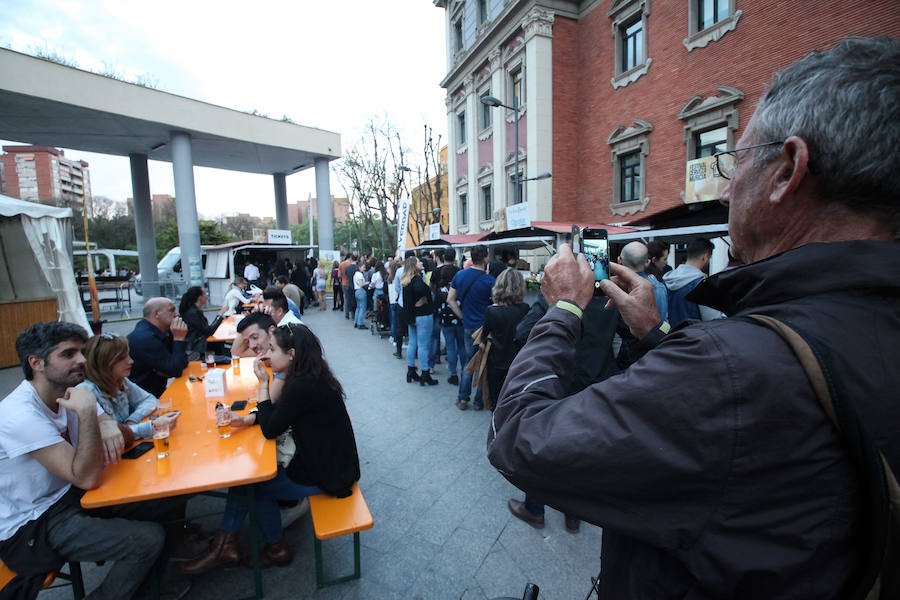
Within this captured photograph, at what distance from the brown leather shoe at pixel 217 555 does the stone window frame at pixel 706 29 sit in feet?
48.9

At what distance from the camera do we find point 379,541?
316cm

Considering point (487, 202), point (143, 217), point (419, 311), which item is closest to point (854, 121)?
point (419, 311)

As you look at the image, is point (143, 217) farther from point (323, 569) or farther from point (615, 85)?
point (323, 569)

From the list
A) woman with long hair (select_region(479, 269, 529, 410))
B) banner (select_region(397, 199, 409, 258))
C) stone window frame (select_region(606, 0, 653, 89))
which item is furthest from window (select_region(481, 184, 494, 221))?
woman with long hair (select_region(479, 269, 529, 410))

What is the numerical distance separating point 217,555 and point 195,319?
4.24m

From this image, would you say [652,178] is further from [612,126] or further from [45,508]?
[45,508]

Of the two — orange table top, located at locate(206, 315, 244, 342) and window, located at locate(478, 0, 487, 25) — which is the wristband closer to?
orange table top, located at locate(206, 315, 244, 342)

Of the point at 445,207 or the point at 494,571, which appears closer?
the point at 494,571

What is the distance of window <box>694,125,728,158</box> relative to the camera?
38.3ft

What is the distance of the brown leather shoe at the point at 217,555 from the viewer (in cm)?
279

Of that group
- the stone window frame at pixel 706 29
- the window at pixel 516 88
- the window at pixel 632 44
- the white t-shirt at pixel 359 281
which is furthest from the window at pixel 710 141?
the white t-shirt at pixel 359 281

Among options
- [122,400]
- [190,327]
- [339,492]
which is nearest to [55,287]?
[190,327]

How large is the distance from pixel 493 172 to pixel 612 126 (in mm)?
6438

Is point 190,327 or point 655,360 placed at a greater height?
point 655,360
